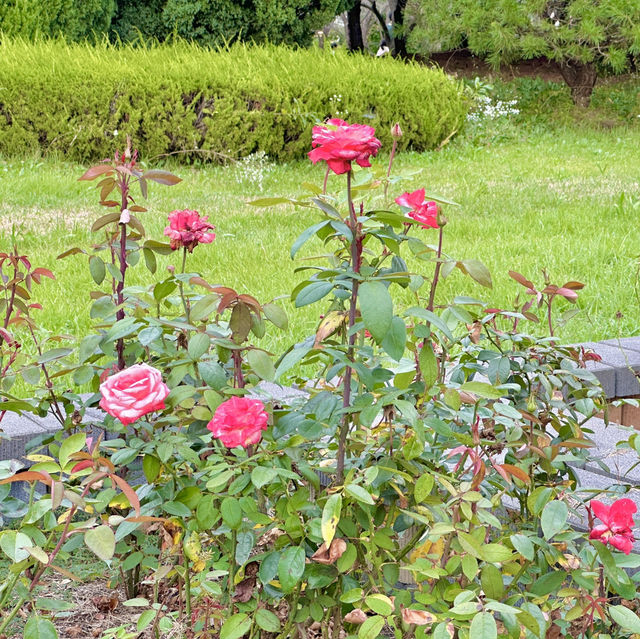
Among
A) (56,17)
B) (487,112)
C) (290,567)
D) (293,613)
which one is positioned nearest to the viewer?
(290,567)

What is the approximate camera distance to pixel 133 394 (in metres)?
1.34

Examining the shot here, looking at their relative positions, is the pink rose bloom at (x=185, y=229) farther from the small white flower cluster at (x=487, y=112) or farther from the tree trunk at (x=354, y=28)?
the tree trunk at (x=354, y=28)

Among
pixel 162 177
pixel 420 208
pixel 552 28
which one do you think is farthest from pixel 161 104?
pixel 420 208

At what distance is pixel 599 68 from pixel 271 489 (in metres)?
13.8

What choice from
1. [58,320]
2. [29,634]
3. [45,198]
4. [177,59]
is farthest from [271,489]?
[177,59]

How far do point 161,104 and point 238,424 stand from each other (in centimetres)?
727

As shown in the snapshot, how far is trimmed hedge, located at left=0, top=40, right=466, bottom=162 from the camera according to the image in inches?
320

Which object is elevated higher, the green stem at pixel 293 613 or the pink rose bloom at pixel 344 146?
the pink rose bloom at pixel 344 146

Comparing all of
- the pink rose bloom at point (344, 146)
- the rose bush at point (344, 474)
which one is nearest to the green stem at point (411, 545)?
the rose bush at point (344, 474)

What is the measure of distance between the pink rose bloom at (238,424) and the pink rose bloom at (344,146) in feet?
1.20

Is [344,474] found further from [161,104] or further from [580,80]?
[580,80]

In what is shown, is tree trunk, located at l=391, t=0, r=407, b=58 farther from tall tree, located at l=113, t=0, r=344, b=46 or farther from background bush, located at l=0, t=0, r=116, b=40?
background bush, located at l=0, t=0, r=116, b=40

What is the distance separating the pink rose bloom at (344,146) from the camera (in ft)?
4.23

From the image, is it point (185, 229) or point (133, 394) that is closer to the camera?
point (133, 394)
